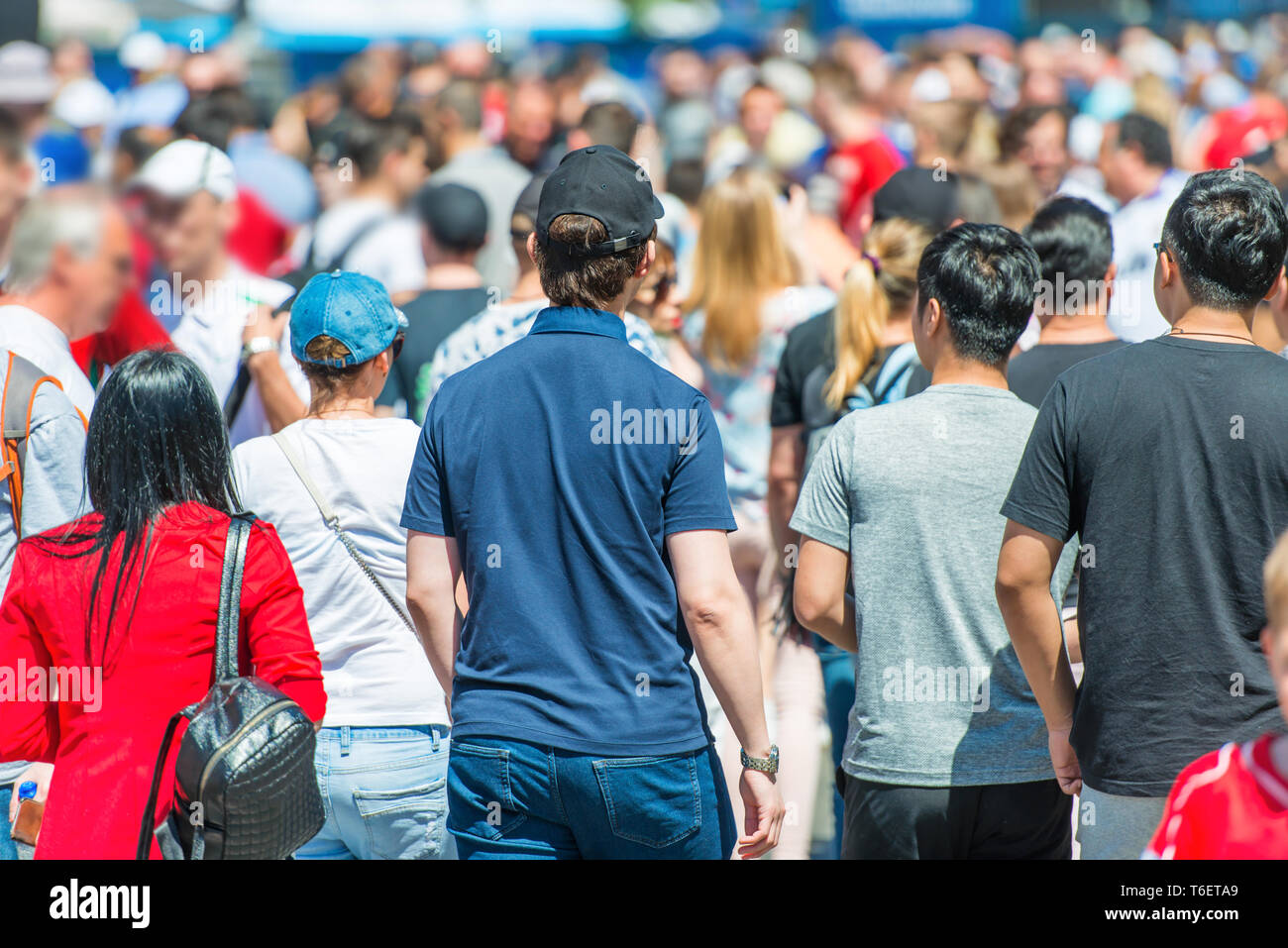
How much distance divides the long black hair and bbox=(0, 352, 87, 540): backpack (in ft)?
1.62

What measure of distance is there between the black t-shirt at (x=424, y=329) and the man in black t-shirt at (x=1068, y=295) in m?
2.02

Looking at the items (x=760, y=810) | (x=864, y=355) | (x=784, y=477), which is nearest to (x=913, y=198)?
(x=864, y=355)

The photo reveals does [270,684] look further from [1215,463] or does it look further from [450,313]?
[450,313]

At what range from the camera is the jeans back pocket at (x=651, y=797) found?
243 centimetres

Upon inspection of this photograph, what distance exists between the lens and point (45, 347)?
3.34 meters

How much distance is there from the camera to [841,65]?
1179cm

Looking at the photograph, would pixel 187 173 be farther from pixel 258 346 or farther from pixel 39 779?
pixel 39 779

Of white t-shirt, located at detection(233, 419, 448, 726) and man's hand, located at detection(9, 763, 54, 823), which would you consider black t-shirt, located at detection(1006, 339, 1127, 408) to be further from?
man's hand, located at detection(9, 763, 54, 823)

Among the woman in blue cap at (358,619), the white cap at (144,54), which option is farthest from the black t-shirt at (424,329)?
the white cap at (144,54)

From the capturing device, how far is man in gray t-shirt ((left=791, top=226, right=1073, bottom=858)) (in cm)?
285

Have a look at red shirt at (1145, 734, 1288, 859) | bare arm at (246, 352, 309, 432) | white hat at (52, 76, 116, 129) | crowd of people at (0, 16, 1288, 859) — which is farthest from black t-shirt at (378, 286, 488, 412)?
white hat at (52, 76, 116, 129)

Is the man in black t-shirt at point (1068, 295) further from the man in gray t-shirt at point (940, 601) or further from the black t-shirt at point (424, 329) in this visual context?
the black t-shirt at point (424, 329)

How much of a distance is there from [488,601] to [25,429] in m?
1.24
